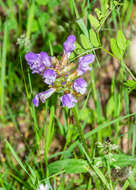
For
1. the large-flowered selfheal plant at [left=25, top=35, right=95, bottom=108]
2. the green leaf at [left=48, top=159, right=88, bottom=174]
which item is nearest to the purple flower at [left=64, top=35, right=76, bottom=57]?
the large-flowered selfheal plant at [left=25, top=35, right=95, bottom=108]

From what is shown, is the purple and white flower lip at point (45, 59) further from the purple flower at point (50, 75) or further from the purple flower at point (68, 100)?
the purple flower at point (68, 100)

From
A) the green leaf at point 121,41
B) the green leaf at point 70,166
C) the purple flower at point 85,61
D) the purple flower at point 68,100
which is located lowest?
the green leaf at point 70,166

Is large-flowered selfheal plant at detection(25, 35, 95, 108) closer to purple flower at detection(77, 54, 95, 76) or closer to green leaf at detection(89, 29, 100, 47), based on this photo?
purple flower at detection(77, 54, 95, 76)

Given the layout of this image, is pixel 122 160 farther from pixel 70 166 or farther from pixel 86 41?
pixel 86 41

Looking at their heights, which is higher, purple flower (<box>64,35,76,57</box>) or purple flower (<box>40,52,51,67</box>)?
purple flower (<box>64,35,76,57</box>)

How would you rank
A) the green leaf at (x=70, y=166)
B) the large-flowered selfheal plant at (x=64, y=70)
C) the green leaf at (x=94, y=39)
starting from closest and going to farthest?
the large-flowered selfheal plant at (x=64, y=70) < the green leaf at (x=94, y=39) < the green leaf at (x=70, y=166)

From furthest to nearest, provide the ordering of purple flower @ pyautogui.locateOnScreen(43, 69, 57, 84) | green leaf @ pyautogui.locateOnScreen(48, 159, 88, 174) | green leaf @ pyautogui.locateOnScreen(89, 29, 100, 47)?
green leaf @ pyautogui.locateOnScreen(48, 159, 88, 174) → green leaf @ pyautogui.locateOnScreen(89, 29, 100, 47) → purple flower @ pyautogui.locateOnScreen(43, 69, 57, 84)

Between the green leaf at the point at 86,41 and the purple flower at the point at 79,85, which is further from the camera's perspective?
the green leaf at the point at 86,41

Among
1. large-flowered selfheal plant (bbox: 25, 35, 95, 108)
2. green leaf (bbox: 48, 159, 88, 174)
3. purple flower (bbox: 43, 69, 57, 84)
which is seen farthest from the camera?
green leaf (bbox: 48, 159, 88, 174)

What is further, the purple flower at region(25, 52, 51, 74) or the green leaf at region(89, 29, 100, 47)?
the green leaf at region(89, 29, 100, 47)

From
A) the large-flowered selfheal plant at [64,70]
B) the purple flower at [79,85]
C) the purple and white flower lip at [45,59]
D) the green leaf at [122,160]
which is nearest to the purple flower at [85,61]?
the large-flowered selfheal plant at [64,70]

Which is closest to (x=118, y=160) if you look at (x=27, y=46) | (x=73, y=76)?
(x=73, y=76)
